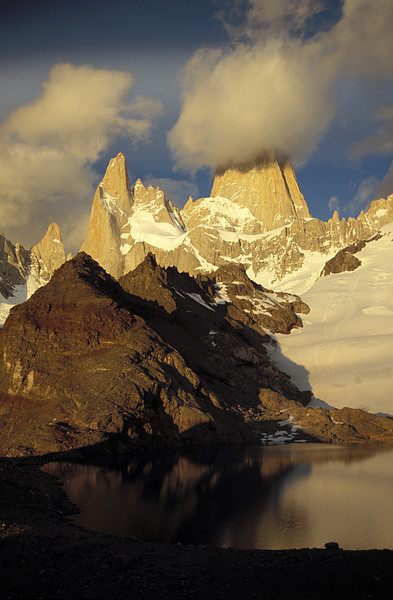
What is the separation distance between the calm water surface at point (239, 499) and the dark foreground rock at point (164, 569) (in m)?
4.36

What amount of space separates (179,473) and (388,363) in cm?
10874

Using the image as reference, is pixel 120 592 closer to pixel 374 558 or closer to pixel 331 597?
pixel 331 597

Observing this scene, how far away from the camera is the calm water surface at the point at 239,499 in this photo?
94.0ft

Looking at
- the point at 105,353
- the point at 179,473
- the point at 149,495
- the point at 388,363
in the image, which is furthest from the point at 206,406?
the point at 388,363

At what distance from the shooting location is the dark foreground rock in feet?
55.9

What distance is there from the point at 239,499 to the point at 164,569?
20697 mm

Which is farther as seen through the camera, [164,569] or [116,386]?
[116,386]

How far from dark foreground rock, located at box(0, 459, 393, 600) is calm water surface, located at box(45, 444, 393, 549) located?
436 centimetres

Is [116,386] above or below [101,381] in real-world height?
below

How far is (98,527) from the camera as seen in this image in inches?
1141

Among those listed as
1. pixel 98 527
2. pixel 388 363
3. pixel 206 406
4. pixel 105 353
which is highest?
pixel 388 363

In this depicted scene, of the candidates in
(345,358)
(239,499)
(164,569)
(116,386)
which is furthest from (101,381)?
(345,358)

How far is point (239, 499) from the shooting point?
39.4m

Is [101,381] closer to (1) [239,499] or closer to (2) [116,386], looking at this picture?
(2) [116,386]
